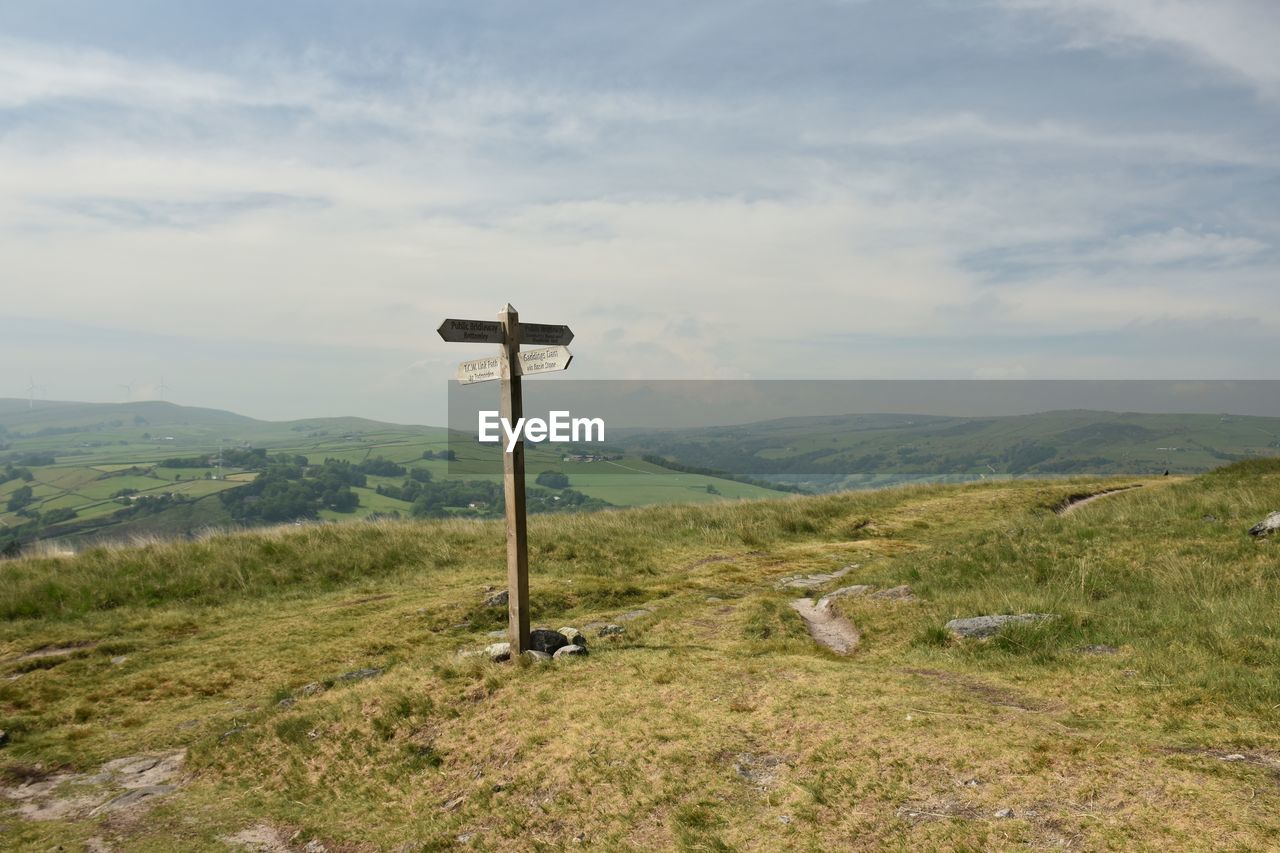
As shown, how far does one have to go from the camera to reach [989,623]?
41.8 ft

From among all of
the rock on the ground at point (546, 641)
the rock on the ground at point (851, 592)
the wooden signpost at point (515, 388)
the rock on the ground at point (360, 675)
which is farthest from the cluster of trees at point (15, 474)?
the rock on the ground at point (851, 592)

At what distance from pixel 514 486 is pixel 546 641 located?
2.95 metres

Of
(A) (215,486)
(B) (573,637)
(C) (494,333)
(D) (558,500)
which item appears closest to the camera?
(C) (494,333)

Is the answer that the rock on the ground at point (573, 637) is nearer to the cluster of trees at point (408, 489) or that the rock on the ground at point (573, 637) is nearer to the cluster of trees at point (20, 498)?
the cluster of trees at point (408, 489)

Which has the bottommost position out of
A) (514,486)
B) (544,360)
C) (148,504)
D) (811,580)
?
(148,504)

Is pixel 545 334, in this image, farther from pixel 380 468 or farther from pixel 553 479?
pixel 380 468

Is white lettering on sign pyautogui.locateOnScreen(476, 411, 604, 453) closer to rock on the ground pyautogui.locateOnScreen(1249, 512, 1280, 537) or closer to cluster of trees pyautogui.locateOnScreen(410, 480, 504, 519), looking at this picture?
rock on the ground pyautogui.locateOnScreen(1249, 512, 1280, 537)

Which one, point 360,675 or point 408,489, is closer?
point 360,675

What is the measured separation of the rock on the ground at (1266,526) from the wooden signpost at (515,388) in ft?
51.2

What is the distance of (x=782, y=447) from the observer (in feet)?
638

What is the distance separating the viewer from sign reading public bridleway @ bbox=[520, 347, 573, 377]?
39.0 ft

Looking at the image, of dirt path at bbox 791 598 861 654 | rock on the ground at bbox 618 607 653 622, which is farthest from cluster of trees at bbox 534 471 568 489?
dirt path at bbox 791 598 861 654

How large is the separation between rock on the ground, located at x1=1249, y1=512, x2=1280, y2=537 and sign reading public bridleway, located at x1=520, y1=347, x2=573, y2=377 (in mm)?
15674

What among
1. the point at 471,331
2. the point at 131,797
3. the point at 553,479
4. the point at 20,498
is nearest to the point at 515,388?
the point at 471,331
